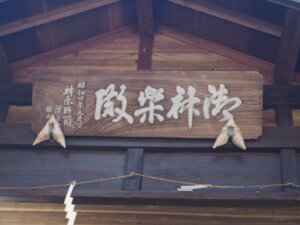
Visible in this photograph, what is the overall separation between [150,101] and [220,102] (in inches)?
32.1

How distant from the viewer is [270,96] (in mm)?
5805

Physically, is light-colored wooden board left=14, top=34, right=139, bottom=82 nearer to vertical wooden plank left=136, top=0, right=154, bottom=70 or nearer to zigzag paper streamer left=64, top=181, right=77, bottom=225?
vertical wooden plank left=136, top=0, right=154, bottom=70

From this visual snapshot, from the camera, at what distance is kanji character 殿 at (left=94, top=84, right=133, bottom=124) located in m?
5.38

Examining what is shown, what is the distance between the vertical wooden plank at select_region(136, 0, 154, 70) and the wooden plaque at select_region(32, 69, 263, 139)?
2.71 feet

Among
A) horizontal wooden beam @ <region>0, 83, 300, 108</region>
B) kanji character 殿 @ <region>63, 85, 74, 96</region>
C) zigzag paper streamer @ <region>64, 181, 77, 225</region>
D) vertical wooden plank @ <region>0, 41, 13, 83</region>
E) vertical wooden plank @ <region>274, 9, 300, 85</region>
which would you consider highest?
vertical wooden plank @ <region>274, 9, 300, 85</region>

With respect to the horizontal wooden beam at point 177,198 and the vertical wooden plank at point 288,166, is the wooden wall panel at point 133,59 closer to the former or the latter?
the vertical wooden plank at point 288,166

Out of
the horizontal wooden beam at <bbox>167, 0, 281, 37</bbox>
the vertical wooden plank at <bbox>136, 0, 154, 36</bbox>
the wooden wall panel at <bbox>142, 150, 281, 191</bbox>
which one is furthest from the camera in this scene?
the vertical wooden plank at <bbox>136, 0, 154, 36</bbox>

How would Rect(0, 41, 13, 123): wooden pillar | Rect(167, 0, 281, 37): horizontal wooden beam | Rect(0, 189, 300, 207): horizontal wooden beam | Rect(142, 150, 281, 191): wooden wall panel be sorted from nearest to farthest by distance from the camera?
1. Rect(0, 189, 300, 207): horizontal wooden beam
2. Rect(142, 150, 281, 191): wooden wall panel
3. Rect(167, 0, 281, 37): horizontal wooden beam
4. Rect(0, 41, 13, 123): wooden pillar

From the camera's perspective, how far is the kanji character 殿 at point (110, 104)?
5.38m

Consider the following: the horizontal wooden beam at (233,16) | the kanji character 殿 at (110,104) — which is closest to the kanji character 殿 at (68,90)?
the kanji character 殿 at (110,104)

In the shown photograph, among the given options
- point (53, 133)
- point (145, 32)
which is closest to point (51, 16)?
point (145, 32)

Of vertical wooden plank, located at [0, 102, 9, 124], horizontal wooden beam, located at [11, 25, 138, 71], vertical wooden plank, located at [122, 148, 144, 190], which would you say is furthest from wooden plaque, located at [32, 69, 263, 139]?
horizontal wooden beam, located at [11, 25, 138, 71]

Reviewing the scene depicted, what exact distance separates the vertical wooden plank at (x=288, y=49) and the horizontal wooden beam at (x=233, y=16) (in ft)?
0.56

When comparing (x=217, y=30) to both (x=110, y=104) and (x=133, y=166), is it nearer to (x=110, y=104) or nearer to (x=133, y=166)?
(x=110, y=104)
